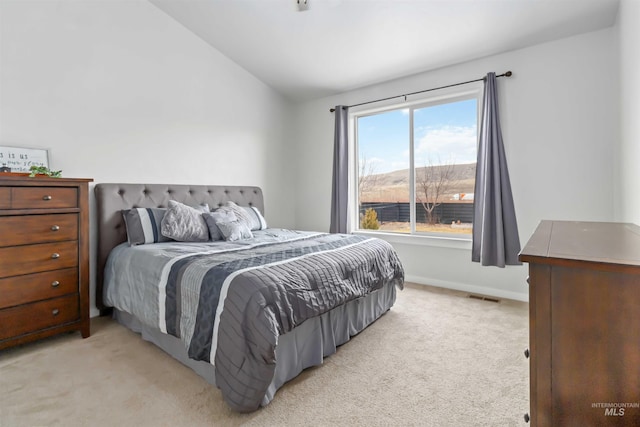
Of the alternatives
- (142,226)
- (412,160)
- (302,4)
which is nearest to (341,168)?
(412,160)

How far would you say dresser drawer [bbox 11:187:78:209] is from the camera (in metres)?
2.05

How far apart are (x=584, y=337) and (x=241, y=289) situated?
1305mm

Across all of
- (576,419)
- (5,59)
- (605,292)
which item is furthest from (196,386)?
(5,59)

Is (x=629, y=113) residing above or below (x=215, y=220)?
above

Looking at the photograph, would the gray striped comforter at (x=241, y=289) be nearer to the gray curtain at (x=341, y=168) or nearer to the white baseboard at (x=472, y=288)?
the white baseboard at (x=472, y=288)

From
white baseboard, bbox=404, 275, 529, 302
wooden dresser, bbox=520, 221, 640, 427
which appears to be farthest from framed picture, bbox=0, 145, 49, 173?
white baseboard, bbox=404, 275, 529, 302

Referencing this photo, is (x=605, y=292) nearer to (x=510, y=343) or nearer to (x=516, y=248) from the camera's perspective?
(x=510, y=343)

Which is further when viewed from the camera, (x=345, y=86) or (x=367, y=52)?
(x=345, y=86)

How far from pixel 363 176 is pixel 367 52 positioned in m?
1.52

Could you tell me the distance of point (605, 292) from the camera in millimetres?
755

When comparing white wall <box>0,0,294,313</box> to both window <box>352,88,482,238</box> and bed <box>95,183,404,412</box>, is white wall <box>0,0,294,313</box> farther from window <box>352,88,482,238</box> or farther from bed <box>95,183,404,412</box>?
window <box>352,88,482,238</box>

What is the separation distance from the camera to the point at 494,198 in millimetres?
3068

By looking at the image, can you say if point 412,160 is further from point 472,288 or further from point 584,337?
point 584,337

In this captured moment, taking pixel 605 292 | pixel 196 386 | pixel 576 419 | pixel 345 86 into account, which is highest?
pixel 345 86
